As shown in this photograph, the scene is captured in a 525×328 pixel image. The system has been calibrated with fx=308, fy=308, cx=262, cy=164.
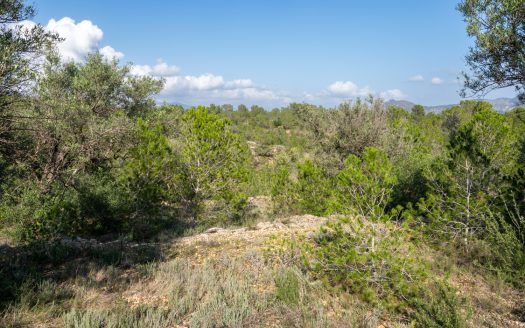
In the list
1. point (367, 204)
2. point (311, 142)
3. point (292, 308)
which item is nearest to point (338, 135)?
point (311, 142)

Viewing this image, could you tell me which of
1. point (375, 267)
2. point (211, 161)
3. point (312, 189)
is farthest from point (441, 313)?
point (211, 161)

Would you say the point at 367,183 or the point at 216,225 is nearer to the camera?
the point at 367,183

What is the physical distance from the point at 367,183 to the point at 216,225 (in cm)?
759

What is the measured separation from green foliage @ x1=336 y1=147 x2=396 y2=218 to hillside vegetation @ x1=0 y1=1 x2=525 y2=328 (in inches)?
1.5

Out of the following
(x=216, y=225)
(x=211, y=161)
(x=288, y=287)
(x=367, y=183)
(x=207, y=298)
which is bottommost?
(x=216, y=225)

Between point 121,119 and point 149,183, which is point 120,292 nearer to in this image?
point 149,183

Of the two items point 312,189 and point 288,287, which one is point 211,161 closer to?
point 312,189

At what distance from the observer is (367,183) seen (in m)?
5.49

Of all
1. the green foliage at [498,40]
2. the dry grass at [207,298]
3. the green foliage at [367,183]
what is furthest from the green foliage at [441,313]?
the green foliage at [498,40]

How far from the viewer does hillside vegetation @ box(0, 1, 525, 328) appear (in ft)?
15.5

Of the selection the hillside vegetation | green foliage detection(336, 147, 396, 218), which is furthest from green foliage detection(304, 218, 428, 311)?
green foliage detection(336, 147, 396, 218)

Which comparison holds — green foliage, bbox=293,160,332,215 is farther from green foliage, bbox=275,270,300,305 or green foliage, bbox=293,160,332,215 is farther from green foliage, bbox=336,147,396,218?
green foliage, bbox=275,270,300,305

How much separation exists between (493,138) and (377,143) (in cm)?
1034

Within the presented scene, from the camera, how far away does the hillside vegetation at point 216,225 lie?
4.73 meters
